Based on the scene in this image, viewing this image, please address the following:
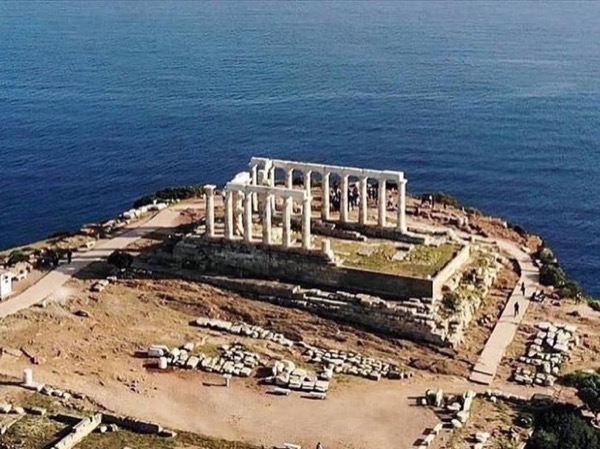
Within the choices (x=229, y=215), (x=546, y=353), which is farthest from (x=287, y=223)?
(x=546, y=353)

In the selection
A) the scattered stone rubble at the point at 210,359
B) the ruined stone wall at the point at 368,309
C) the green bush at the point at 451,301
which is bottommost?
the scattered stone rubble at the point at 210,359

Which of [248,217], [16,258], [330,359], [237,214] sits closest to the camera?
[330,359]

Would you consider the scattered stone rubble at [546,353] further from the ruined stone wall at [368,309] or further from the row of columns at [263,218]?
the row of columns at [263,218]

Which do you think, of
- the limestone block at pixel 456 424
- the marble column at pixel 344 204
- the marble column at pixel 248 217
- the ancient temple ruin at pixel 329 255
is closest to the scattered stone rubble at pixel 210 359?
the ancient temple ruin at pixel 329 255

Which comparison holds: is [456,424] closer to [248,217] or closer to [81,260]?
[248,217]

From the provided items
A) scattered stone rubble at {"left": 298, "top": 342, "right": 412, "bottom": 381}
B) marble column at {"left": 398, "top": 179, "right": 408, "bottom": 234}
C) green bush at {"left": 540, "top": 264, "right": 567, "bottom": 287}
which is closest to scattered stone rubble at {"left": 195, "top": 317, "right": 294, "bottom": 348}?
scattered stone rubble at {"left": 298, "top": 342, "right": 412, "bottom": 381}
